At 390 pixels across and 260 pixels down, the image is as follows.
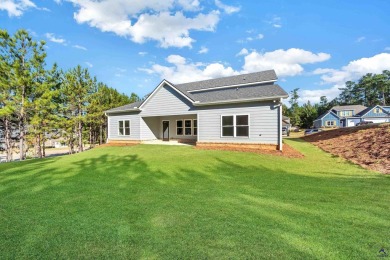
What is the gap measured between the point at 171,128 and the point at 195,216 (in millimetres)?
16989

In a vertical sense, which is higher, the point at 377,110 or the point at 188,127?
the point at 377,110

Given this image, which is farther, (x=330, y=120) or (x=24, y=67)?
(x=330, y=120)

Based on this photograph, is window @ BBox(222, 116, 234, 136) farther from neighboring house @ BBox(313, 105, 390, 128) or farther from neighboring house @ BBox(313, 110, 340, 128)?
neighboring house @ BBox(313, 110, 340, 128)

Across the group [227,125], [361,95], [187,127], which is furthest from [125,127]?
[361,95]

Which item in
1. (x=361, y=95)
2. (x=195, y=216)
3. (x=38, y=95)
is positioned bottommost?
(x=195, y=216)

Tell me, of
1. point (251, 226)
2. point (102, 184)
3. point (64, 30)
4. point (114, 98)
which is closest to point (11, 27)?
point (64, 30)

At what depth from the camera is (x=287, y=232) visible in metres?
3.19

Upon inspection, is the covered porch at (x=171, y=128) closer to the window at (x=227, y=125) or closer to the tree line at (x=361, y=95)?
→ the window at (x=227, y=125)

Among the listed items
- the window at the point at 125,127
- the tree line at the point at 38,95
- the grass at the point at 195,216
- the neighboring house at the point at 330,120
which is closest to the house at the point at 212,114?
the window at the point at 125,127

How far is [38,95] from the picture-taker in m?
20.3

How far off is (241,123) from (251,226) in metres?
10.6

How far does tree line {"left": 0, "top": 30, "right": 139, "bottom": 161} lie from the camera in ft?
58.5

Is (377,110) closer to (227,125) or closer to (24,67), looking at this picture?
(227,125)

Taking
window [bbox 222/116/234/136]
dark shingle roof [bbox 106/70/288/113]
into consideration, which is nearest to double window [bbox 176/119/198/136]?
dark shingle roof [bbox 106/70/288/113]
